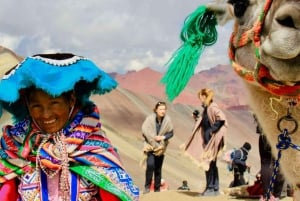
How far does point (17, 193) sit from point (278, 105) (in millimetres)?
1415

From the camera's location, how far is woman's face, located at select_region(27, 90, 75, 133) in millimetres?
3037

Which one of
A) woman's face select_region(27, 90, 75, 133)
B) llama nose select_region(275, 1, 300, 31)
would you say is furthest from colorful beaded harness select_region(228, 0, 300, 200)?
woman's face select_region(27, 90, 75, 133)

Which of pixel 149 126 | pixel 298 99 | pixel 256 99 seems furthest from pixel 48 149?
pixel 149 126

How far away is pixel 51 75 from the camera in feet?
9.59

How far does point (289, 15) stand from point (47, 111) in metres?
1.46

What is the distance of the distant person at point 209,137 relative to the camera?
7.89 meters

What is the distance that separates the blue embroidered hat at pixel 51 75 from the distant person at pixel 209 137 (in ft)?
16.0

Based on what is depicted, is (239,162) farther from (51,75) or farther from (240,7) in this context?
(240,7)

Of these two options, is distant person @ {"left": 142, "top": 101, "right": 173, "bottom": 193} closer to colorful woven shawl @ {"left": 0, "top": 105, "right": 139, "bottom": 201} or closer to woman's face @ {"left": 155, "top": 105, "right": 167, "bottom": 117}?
woman's face @ {"left": 155, "top": 105, "right": 167, "bottom": 117}

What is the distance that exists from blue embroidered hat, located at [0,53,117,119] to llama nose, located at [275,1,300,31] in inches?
48.4

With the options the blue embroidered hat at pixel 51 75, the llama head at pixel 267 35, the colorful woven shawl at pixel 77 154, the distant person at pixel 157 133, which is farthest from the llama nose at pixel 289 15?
the distant person at pixel 157 133

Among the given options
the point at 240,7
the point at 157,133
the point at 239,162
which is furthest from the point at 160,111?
the point at 240,7

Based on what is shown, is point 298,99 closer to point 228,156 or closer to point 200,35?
point 200,35

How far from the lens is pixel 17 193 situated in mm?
3115
